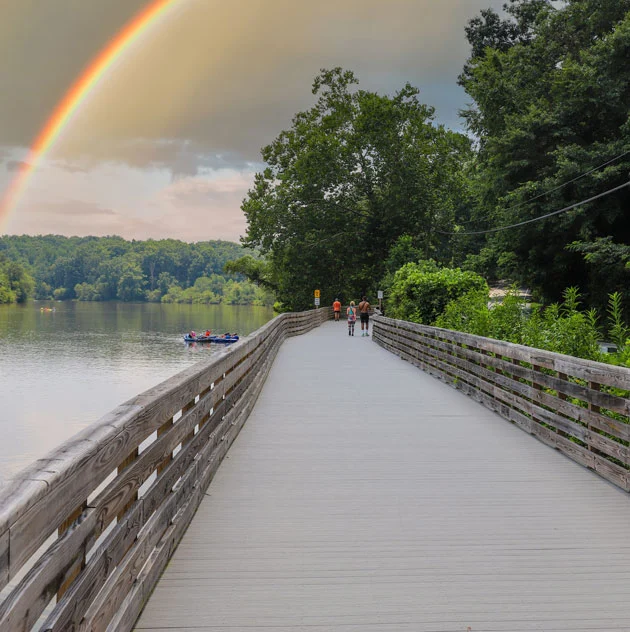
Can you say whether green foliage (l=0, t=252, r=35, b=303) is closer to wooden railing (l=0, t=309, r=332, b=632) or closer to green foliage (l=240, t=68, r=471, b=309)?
green foliage (l=240, t=68, r=471, b=309)

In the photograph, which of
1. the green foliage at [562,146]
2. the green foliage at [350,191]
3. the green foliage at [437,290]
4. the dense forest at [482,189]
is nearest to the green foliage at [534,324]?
→ the dense forest at [482,189]

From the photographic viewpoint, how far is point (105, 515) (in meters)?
2.62

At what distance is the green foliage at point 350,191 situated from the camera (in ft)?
158

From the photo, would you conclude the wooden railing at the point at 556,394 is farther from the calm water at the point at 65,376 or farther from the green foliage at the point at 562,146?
the green foliage at the point at 562,146

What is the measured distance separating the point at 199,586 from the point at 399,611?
40.6 inches

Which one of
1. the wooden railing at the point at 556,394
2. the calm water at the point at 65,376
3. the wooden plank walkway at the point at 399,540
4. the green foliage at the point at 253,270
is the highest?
the green foliage at the point at 253,270

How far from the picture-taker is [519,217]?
2834 cm

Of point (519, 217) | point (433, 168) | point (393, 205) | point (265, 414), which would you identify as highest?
point (433, 168)

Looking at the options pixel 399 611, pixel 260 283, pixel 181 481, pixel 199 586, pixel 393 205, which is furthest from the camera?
pixel 260 283

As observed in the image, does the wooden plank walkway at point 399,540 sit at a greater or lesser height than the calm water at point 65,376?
greater

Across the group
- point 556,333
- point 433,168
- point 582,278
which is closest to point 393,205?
point 433,168

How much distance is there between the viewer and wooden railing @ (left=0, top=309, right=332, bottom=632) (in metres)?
1.88

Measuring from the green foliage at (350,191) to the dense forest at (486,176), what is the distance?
0.11m

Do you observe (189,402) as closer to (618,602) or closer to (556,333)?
(618,602)
